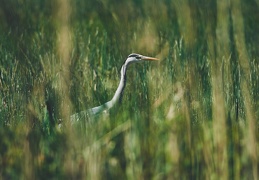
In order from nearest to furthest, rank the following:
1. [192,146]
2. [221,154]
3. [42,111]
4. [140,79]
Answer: [221,154], [192,146], [42,111], [140,79]

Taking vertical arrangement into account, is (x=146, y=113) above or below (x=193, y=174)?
above

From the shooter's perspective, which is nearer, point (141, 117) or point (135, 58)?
point (141, 117)

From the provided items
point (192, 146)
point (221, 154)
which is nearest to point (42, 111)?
point (192, 146)

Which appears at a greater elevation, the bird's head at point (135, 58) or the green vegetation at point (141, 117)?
the bird's head at point (135, 58)

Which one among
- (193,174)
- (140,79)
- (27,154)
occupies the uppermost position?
(140,79)

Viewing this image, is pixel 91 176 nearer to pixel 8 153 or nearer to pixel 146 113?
pixel 146 113

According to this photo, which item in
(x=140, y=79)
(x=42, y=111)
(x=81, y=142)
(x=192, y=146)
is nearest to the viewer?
(x=81, y=142)

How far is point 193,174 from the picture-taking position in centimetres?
178

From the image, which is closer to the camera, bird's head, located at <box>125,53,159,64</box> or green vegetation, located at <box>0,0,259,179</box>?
green vegetation, located at <box>0,0,259,179</box>

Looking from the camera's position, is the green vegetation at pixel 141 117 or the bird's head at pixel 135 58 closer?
the green vegetation at pixel 141 117

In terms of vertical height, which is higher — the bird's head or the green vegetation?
the bird's head

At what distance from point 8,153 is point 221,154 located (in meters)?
0.73

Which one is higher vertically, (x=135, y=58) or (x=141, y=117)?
(x=135, y=58)

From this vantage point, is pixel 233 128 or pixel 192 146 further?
pixel 233 128
